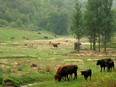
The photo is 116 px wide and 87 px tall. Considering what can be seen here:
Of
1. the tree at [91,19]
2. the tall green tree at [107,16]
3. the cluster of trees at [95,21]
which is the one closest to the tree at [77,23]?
the cluster of trees at [95,21]

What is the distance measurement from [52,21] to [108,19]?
4731 inches

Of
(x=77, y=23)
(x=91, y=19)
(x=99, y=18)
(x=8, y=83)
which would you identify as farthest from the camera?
(x=91, y=19)

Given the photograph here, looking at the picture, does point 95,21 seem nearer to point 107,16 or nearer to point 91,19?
point 91,19

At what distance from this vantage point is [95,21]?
76.2m

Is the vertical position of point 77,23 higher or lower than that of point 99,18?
lower

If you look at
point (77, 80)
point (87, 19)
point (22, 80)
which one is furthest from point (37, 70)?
point (87, 19)

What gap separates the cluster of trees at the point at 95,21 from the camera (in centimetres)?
7244

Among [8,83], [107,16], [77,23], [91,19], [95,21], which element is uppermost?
[107,16]

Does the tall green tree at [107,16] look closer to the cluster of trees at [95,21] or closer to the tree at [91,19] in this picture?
the cluster of trees at [95,21]

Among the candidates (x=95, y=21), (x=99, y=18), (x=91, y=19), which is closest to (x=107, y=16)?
(x=99, y=18)

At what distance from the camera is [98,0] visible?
76688 millimetres

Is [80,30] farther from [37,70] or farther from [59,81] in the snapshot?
[59,81]

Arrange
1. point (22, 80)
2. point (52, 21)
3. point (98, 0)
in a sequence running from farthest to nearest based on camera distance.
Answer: point (52, 21), point (98, 0), point (22, 80)

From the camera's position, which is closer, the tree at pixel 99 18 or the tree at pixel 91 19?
the tree at pixel 99 18
